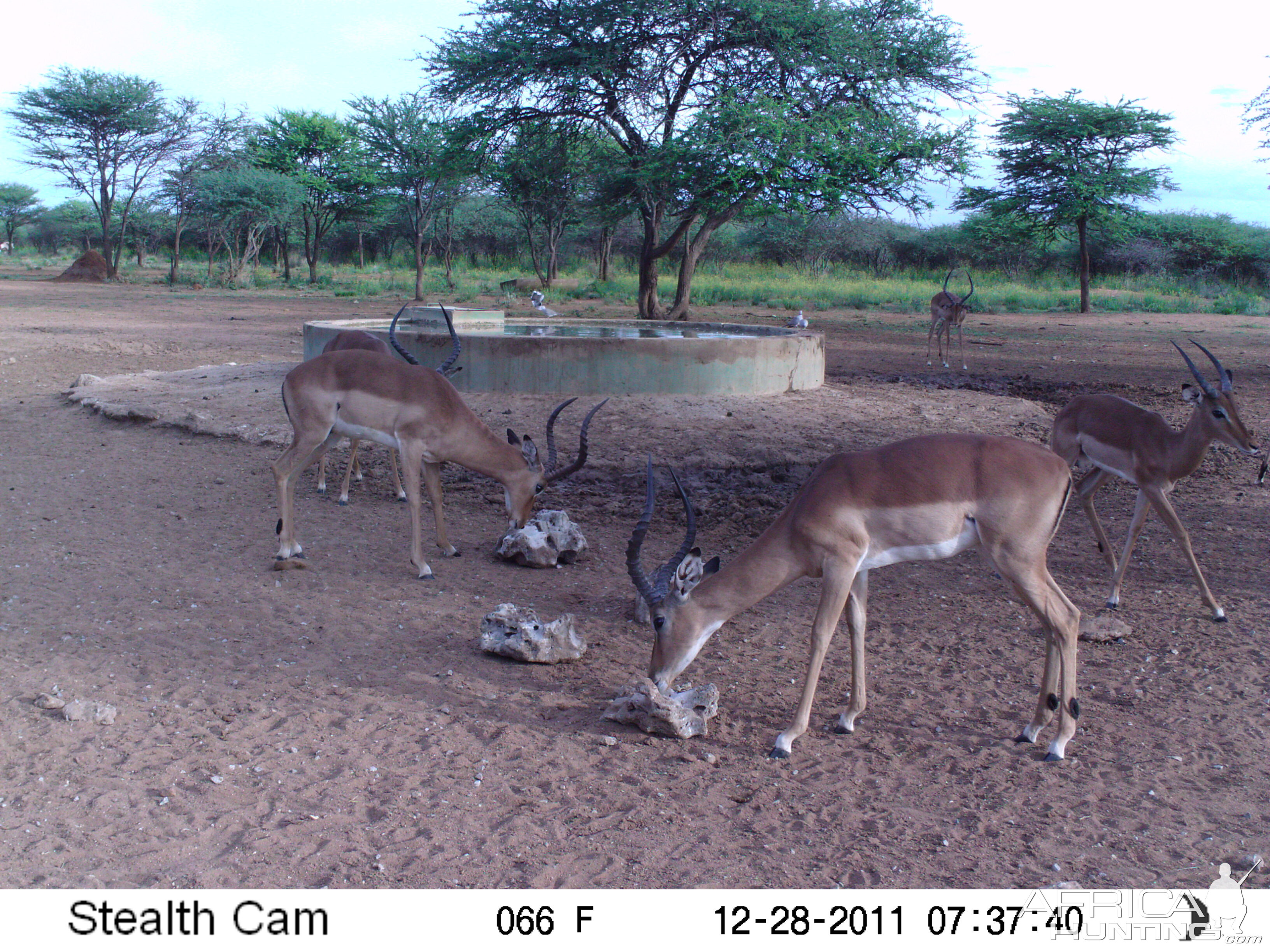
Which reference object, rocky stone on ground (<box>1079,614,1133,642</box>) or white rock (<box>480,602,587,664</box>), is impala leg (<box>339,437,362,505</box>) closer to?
white rock (<box>480,602,587,664</box>)

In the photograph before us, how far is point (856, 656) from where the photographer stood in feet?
13.6

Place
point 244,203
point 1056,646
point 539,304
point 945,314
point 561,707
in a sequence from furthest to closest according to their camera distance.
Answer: point 244,203 < point 539,304 < point 945,314 < point 561,707 < point 1056,646

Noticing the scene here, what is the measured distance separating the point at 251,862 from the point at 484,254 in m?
50.6

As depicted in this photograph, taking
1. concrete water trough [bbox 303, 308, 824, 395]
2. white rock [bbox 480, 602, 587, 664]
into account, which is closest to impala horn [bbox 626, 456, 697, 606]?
white rock [bbox 480, 602, 587, 664]

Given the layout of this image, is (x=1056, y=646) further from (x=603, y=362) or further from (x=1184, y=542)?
(x=603, y=362)

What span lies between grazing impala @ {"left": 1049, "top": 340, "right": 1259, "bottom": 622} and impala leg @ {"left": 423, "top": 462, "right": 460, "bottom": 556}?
12.8 feet

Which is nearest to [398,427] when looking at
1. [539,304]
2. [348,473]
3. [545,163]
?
[348,473]

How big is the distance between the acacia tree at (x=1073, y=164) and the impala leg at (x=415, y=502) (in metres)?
25.5

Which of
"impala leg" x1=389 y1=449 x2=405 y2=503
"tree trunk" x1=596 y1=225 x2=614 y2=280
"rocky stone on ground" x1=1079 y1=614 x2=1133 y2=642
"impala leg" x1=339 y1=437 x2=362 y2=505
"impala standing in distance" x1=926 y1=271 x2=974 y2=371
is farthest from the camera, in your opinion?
"tree trunk" x1=596 y1=225 x2=614 y2=280

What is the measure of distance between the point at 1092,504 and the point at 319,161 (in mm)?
40659

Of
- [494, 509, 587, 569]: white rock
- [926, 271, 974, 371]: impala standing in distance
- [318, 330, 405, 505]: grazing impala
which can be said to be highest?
[926, 271, 974, 371]: impala standing in distance

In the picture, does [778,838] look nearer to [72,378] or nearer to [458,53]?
[72,378]

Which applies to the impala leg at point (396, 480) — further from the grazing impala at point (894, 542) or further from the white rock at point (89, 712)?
the grazing impala at point (894, 542)

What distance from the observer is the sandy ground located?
3.18 meters
